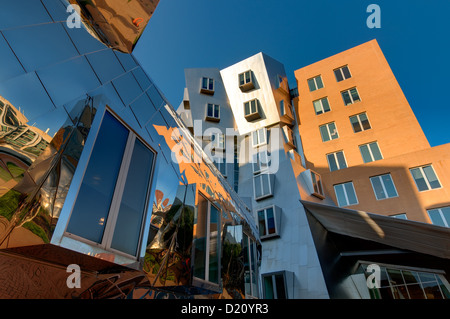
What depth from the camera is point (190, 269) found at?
14.6 ft

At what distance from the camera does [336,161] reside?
1952cm

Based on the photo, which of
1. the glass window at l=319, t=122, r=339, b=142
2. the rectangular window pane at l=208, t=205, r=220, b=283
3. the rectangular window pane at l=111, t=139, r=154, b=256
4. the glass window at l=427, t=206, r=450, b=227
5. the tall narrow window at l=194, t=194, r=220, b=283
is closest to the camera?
the rectangular window pane at l=111, t=139, r=154, b=256

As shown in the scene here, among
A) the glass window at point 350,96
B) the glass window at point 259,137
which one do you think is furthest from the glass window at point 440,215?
the glass window at point 259,137

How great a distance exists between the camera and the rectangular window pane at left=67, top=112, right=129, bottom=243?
2547 mm

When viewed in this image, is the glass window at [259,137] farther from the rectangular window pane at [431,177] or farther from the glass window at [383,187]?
the rectangular window pane at [431,177]

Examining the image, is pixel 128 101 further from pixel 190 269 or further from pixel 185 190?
pixel 190 269

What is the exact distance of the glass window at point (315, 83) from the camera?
23391 mm

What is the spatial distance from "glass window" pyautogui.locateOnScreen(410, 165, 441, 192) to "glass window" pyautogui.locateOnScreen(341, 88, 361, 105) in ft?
24.5

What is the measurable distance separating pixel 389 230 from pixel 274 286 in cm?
694

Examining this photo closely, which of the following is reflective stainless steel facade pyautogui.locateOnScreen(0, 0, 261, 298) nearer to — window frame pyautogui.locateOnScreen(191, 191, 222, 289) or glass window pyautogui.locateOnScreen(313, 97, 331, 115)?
window frame pyautogui.locateOnScreen(191, 191, 222, 289)

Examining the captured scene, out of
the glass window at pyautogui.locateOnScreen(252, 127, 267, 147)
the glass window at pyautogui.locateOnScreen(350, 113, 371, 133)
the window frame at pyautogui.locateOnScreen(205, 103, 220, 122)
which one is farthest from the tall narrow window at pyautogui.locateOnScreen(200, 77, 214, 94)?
the glass window at pyautogui.locateOnScreen(350, 113, 371, 133)

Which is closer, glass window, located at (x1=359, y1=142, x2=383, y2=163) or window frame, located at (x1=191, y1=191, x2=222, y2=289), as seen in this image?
window frame, located at (x1=191, y1=191, x2=222, y2=289)
